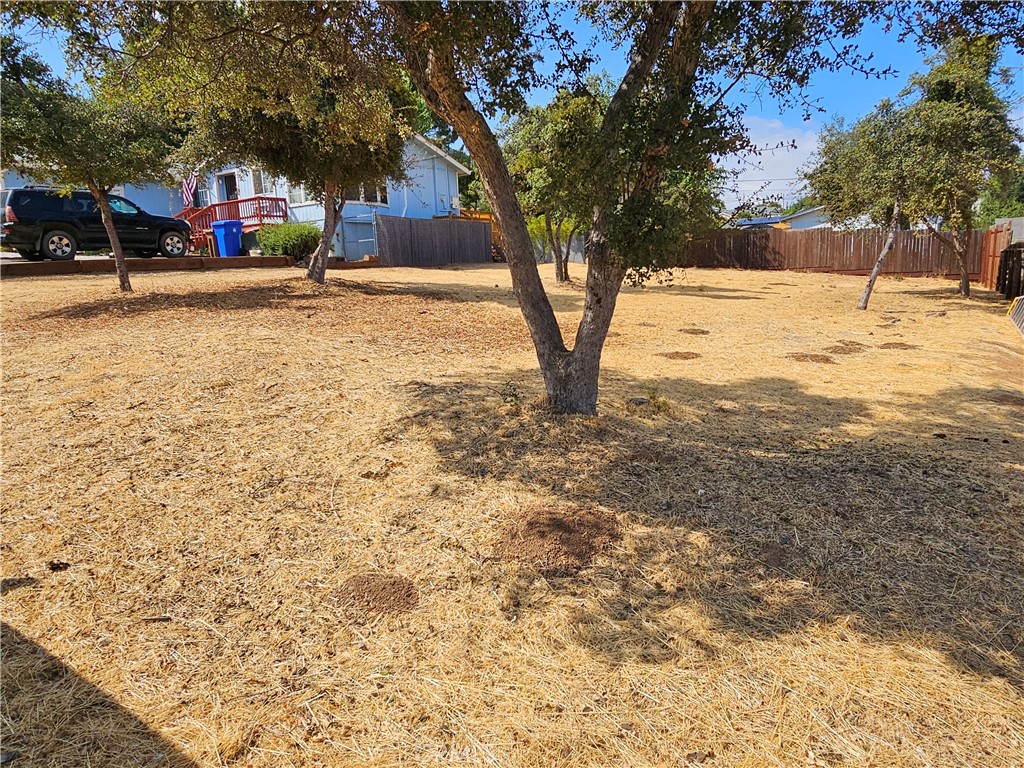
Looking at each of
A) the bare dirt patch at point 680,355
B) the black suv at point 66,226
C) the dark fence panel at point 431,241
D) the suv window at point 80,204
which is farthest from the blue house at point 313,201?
the bare dirt patch at point 680,355

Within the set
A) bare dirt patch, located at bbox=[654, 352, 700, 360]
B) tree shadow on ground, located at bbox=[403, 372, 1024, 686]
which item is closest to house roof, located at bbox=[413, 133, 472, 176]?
bare dirt patch, located at bbox=[654, 352, 700, 360]

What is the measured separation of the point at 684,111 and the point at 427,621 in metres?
3.16

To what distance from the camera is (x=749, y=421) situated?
540cm

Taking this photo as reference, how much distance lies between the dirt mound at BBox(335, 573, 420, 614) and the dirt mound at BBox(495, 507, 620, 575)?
55cm

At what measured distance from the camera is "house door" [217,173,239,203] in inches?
1035

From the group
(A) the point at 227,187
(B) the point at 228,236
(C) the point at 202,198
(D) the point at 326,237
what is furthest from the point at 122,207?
(C) the point at 202,198

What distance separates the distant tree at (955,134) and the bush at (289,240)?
54.5 ft

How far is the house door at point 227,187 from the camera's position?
26281mm

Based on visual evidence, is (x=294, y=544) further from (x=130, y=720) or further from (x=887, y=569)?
(x=887, y=569)

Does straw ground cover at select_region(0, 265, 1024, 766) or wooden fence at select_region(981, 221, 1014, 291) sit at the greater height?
wooden fence at select_region(981, 221, 1014, 291)

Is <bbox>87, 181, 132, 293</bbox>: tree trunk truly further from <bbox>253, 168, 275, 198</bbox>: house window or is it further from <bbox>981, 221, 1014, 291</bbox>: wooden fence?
<bbox>981, 221, 1014, 291</bbox>: wooden fence

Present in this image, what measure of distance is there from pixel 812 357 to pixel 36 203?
56.9 ft

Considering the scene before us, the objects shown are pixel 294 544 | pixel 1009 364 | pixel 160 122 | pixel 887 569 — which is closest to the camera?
pixel 887 569

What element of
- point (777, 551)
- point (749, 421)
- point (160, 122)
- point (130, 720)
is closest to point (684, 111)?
point (777, 551)
